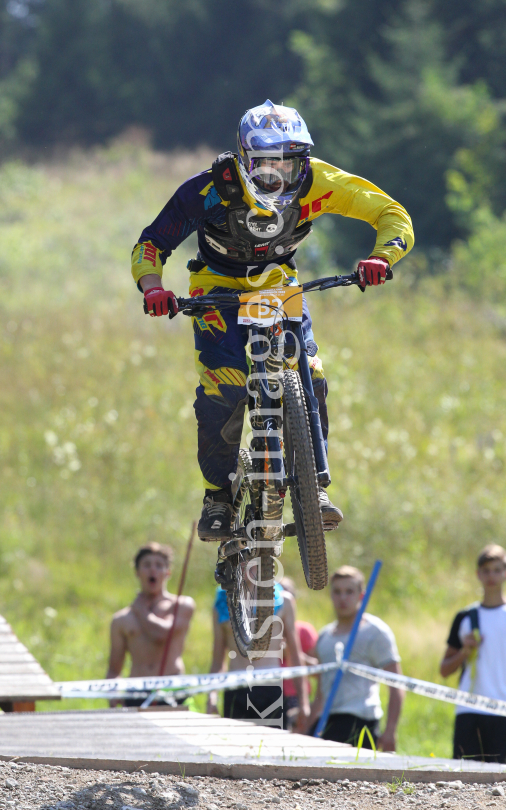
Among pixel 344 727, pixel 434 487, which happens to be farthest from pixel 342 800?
pixel 434 487

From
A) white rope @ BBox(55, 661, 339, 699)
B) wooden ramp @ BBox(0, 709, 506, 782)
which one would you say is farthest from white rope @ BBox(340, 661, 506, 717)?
wooden ramp @ BBox(0, 709, 506, 782)

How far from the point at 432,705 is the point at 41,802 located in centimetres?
605

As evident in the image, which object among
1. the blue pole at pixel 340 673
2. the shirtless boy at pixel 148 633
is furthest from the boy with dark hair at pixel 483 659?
the shirtless boy at pixel 148 633

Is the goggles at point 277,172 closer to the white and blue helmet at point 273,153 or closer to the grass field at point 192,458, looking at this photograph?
the white and blue helmet at point 273,153

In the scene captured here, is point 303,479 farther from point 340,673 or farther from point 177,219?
point 340,673

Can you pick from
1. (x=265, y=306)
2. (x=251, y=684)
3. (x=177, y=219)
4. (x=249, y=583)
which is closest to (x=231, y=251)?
(x=177, y=219)

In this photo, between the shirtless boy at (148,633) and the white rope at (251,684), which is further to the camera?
the shirtless boy at (148,633)

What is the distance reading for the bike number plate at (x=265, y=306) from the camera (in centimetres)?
456

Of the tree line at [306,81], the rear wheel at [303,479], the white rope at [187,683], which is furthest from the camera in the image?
the tree line at [306,81]

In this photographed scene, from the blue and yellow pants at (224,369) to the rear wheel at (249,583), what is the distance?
190mm

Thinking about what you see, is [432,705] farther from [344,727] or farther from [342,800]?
[342,800]

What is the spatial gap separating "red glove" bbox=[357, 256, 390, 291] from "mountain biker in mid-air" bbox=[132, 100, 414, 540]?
17cm

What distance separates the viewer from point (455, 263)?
76.6 feet

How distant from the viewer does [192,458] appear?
14805 millimetres
